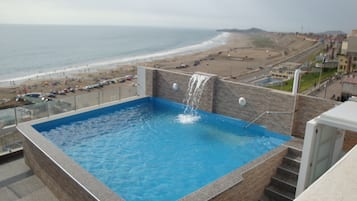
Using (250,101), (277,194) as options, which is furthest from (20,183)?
(250,101)

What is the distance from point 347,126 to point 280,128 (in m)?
5.10

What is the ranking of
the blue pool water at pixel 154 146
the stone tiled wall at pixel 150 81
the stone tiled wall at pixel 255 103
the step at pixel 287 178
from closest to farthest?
the blue pool water at pixel 154 146, the step at pixel 287 178, the stone tiled wall at pixel 255 103, the stone tiled wall at pixel 150 81

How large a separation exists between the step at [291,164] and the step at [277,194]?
713 millimetres

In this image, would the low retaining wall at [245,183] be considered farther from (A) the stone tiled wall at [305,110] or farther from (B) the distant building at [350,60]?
(B) the distant building at [350,60]

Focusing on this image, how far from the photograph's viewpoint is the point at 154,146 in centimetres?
877

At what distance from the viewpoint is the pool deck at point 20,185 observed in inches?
259

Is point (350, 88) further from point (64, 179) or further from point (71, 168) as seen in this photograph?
point (64, 179)

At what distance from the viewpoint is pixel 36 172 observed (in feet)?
24.6

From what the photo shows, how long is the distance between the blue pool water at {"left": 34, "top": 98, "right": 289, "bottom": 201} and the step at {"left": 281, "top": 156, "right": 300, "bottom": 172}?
907mm

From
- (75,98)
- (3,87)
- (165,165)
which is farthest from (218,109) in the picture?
(3,87)

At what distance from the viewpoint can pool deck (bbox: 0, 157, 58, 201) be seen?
6586 mm

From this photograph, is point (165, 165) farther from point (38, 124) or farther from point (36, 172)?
point (38, 124)

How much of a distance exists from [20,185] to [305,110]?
8.10 meters

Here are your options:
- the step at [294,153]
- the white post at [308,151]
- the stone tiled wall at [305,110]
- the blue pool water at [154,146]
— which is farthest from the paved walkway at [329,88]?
the white post at [308,151]
